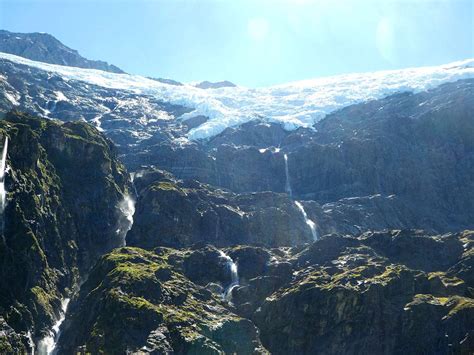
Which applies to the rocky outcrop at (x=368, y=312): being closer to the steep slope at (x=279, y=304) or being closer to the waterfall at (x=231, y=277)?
the steep slope at (x=279, y=304)

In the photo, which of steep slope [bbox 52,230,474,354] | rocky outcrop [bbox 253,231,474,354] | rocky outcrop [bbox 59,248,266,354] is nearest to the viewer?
rocky outcrop [bbox 59,248,266,354]

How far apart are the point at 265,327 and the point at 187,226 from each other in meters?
66.6

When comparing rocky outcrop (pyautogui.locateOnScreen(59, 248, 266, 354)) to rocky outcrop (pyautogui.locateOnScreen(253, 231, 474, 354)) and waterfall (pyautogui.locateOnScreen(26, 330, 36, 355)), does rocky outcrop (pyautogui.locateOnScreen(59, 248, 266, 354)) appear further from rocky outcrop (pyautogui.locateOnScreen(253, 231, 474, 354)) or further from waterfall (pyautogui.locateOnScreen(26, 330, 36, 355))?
rocky outcrop (pyautogui.locateOnScreen(253, 231, 474, 354))

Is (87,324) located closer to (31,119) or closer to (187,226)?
(187,226)

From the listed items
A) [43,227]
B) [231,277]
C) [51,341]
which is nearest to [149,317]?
[51,341]

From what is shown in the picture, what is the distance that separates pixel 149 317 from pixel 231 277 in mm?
38812

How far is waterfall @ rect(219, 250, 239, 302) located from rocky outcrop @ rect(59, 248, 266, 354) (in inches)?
226

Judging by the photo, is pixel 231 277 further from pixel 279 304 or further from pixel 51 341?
pixel 51 341

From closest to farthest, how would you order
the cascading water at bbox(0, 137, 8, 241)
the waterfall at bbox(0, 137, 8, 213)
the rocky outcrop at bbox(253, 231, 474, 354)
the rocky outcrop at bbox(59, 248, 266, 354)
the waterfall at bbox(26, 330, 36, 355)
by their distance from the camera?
the rocky outcrop at bbox(59, 248, 266, 354) < the rocky outcrop at bbox(253, 231, 474, 354) < the waterfall at bbox(26, 330, 36, 355) < the cascading water at bbox(0, 137, 8, 241) < the waterfall at bbox(0, 137, 8, 213)

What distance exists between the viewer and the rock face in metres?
137

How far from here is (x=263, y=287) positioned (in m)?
151

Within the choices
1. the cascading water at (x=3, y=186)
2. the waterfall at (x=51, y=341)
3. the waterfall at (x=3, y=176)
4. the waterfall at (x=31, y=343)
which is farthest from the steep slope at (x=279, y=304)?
the waterfall at (x=3, y=176)

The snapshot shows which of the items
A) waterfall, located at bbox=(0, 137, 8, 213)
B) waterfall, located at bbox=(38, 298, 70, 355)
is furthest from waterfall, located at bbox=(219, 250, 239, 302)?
waterfall, located at bbox=(0, 137, 8, 213)

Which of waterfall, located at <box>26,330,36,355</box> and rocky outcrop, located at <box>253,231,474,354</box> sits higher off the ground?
rocky outcrop, located at <box>253,231,474,354</box>
